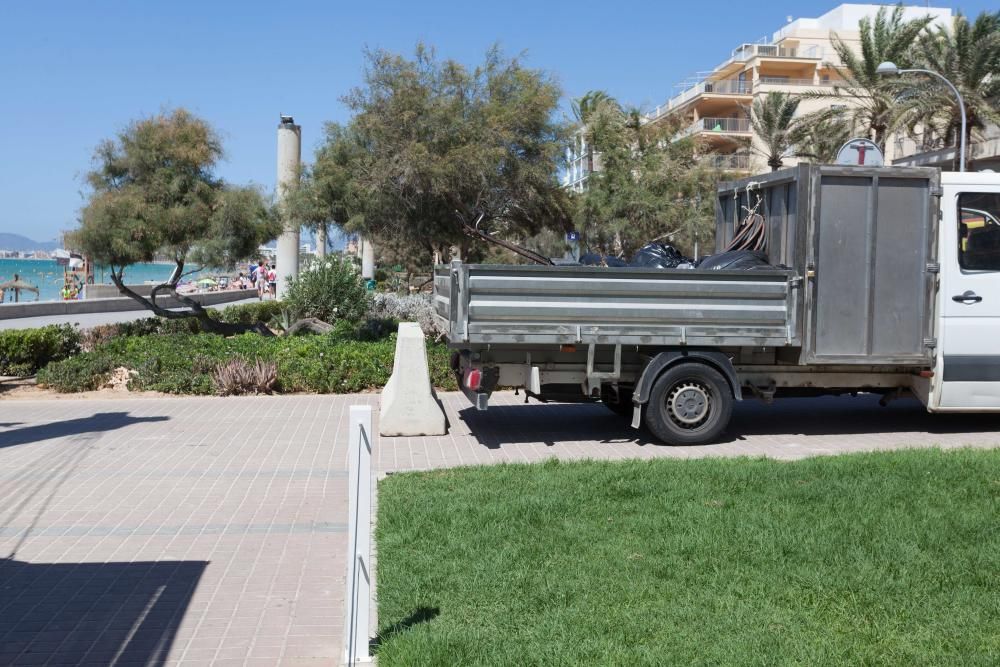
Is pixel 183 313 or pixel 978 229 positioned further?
pixel 183 313

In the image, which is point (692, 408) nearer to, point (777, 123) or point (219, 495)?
point (219, 495)

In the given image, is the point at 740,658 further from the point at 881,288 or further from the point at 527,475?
the point at 881,288

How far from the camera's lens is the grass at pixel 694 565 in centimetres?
452

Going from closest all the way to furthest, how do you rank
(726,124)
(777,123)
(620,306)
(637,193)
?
(620,306)
(637,193)
(777,123)
(726,124)

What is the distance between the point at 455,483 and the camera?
7863mm

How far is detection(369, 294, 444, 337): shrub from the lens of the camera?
20.2m

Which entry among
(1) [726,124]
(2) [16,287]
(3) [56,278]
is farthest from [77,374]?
(3) [56,278]

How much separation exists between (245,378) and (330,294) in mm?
6394

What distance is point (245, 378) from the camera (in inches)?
532

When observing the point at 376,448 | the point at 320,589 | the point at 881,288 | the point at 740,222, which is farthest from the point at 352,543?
the point at 740,222

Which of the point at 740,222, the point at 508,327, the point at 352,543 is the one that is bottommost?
the point at 352,543

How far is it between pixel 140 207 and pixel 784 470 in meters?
12.5

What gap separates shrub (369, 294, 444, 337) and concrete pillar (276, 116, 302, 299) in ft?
6.49

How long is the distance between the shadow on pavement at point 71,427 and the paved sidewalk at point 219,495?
0.03 meters
